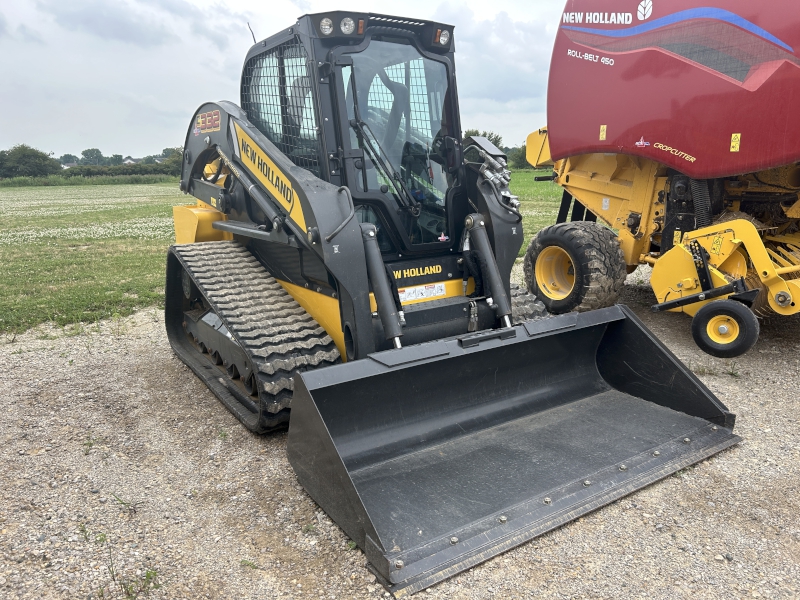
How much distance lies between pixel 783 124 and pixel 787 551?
3.31 m

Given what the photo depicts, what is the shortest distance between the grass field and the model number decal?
17.2 feet

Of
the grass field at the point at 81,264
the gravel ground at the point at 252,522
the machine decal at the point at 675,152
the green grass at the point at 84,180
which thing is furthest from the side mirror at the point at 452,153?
the green grass at the point at 84,180

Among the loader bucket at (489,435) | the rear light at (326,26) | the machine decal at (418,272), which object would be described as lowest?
the loader bucket at (489,435)

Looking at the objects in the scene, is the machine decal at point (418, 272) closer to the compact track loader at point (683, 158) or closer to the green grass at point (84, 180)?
the compact track loader at point (683, 158)

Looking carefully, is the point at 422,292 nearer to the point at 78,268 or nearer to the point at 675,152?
the point at 675,152

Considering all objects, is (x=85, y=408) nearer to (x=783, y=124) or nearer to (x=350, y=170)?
(x=350, y=170)

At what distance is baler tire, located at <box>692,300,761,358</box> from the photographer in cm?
447

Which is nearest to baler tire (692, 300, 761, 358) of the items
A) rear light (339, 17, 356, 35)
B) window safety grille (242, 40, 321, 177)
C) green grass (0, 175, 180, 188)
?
window safety grille (242, 40, 321, 177)

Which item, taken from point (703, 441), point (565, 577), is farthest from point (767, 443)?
point (565, 577)

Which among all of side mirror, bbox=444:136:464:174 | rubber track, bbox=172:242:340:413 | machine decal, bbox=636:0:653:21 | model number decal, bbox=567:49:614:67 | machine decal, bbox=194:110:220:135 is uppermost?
machine decal, bbox=636:0:653:21

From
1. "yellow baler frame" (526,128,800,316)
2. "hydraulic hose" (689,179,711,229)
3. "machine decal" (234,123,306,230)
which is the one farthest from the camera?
"hydraulic hose" (689,179,711,229)

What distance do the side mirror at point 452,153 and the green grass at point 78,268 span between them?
444 centimetres

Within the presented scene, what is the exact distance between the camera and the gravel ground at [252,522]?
255 cm

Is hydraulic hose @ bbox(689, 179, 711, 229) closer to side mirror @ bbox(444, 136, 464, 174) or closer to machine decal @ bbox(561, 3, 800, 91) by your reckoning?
machine decal @ bbox(561, 3, 800, 91)
